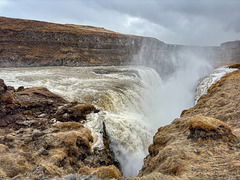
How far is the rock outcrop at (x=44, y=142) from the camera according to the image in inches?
173

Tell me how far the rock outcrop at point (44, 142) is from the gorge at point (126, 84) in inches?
12.9

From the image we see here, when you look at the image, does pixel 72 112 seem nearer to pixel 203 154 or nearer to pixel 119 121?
pixel 119 121

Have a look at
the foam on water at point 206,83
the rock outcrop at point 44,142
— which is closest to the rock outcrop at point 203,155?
the rock outcrop at point 44,142

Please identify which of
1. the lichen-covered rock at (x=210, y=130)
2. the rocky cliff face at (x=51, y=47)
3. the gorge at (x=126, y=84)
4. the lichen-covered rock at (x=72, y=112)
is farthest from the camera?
the rocky cliff face at (x=51, y=47)

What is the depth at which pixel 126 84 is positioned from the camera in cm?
2072

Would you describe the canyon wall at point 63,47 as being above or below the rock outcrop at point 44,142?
above

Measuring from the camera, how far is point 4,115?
8336mm

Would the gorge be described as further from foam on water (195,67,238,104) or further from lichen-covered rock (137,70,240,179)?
foam on water (195,67,238,104)

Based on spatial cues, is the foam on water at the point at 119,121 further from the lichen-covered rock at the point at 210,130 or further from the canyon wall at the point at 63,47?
the canyon wall at the point at 63,47

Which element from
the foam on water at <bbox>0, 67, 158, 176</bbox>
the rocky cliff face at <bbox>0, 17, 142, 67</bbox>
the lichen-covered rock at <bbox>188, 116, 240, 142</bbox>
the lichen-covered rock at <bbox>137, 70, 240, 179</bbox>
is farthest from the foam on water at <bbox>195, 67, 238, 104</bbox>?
the rocky cliff face at <bbox>0, 17, 142, 67</bbox>

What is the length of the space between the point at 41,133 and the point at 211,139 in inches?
258

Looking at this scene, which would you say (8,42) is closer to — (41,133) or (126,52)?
(126,52)

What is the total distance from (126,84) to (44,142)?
598 inches

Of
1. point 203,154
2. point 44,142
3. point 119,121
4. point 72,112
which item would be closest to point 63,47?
point 72,112
